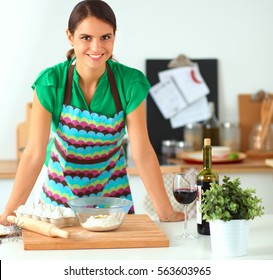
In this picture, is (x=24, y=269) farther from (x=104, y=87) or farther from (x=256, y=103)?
(x=256, y=103)

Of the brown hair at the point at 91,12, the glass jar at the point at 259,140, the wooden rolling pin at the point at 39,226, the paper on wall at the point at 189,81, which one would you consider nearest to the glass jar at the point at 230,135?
the glass jar at the point at 259,140

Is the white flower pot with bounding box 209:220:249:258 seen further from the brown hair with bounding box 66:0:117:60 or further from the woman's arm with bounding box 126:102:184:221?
the brown hair with bounding box 66:0:117:60

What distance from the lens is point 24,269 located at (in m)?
2.02

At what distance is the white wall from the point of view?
15.2 ft

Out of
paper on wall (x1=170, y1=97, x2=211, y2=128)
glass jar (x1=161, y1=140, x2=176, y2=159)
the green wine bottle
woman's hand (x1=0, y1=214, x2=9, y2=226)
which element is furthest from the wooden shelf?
the green wine bottle

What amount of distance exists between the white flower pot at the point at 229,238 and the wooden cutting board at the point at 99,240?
0.16m

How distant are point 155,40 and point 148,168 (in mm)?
2180

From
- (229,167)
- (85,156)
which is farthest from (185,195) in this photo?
(229,167)

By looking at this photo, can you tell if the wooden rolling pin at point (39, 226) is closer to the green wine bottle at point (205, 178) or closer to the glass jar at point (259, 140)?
the green wine bottle at point (205, 178)

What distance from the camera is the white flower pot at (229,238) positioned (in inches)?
82.7

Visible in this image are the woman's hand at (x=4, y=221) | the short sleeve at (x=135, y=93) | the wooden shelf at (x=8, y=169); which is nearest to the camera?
the woman's hand at (x=4, y=221)

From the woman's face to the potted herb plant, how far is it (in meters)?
0.64

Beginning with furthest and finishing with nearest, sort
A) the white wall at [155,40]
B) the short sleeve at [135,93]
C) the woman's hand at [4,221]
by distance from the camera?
1. the white wall at [155,40]
2. the short sleeve at [135,93]
3. the woman's hand at [4,221]

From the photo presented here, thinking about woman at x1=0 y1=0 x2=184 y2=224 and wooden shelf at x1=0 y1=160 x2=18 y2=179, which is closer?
woman at x1=0 y1=0 x2=184 y2=224
